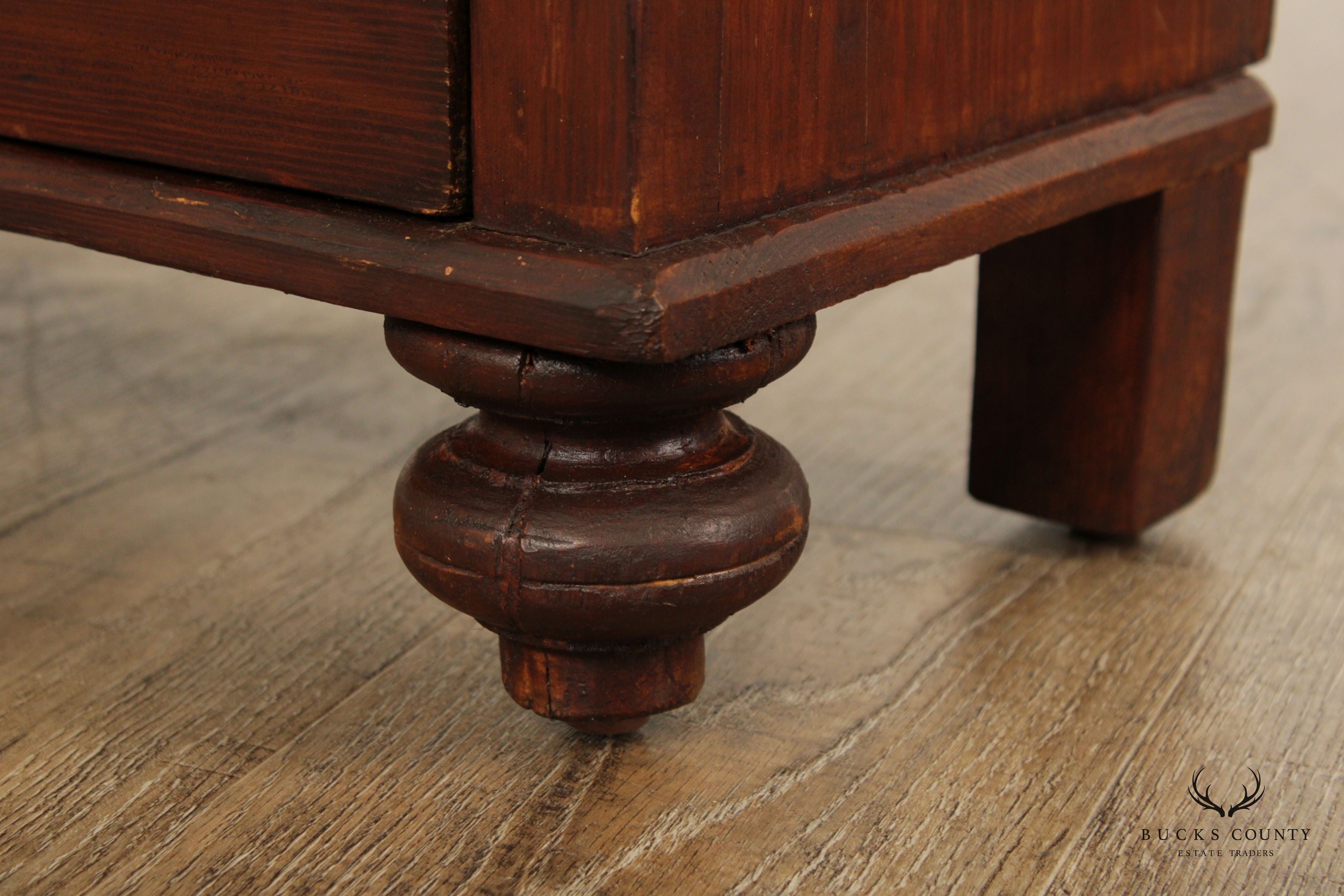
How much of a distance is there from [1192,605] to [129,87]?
0.64 meters

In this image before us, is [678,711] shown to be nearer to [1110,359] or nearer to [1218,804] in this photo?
[1218,804]

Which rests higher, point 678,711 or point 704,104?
point 704,104

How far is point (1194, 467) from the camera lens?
1071mm

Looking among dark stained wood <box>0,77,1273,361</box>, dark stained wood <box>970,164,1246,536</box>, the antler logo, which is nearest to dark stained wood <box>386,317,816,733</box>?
dark stained wood <box>0,77,1273,361</box>

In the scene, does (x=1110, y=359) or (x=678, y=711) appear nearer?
(x=678, y=711)

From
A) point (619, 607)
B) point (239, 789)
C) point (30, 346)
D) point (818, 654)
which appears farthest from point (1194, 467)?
point (30, 346)

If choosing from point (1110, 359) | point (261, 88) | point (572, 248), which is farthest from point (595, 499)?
point (1110, 359)

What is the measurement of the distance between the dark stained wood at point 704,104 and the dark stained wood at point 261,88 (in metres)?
0.02

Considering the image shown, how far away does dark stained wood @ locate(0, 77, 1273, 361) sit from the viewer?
0.61 metres

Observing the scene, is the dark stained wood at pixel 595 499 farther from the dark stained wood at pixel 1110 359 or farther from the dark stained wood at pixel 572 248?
the dark stained wood at pixel 1110 359

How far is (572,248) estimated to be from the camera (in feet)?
2.06

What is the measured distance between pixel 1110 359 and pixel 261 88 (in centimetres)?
54

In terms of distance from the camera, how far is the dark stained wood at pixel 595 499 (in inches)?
26.4

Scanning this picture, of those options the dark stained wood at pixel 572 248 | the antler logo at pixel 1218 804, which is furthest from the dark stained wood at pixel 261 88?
the antler logo at pixel 1218 804
